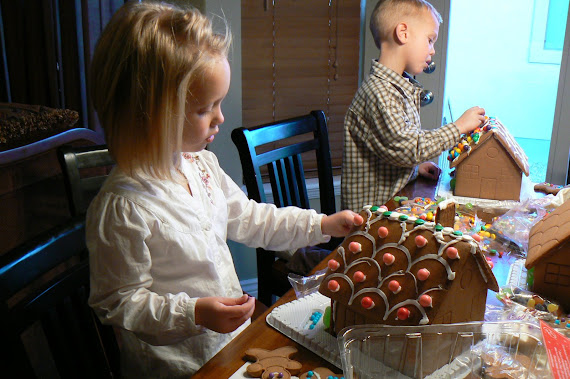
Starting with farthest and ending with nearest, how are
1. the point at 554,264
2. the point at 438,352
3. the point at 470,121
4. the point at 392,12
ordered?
the point at 392,12, the point at 470,121, the point at 554,264, the point at 438,352

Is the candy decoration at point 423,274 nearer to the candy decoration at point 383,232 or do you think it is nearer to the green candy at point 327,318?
the candy decoration at point 383,232

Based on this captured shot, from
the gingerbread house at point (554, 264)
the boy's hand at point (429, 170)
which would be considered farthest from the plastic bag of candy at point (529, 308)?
the boy's hand at point (429, 170)

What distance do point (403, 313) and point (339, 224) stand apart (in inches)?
15.8

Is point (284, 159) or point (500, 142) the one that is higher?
point (500, 142)

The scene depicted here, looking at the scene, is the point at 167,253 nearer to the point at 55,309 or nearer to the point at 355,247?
the point at 55,309

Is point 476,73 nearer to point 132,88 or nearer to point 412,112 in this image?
point 412,112

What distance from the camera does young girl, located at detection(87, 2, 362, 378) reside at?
95 centimetres

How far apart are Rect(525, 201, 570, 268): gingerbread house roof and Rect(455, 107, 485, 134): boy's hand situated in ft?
2.09

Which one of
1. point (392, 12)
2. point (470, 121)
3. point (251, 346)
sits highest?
point (392, 12)

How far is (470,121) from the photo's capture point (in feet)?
5.82

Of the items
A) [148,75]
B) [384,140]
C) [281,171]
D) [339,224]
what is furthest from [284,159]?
[148,75]

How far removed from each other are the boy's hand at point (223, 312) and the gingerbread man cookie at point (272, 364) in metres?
0.05

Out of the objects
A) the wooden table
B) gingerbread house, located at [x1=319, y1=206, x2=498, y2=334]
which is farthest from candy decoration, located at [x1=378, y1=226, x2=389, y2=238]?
the wooden table

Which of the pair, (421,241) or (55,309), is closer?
(421,241)
